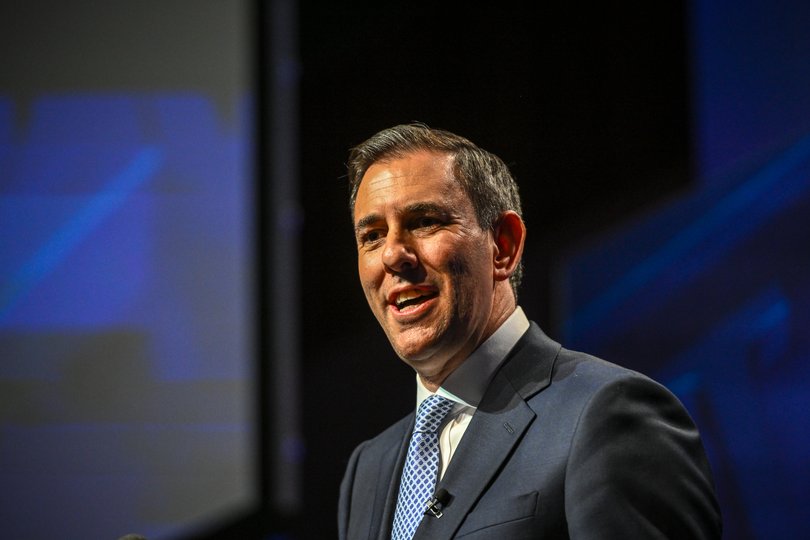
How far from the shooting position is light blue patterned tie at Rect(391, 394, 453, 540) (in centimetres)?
169

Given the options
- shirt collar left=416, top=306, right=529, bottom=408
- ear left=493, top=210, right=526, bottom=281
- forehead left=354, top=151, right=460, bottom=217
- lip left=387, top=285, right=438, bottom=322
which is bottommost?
shirt collar left=416, top=306, right=529, bottom=408

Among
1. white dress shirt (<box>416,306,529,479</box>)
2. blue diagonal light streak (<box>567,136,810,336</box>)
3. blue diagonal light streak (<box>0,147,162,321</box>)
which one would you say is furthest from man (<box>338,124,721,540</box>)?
blue diagonal light streak (<box>0,147,162,321</box>)

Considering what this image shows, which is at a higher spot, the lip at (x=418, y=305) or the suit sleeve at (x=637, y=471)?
the lip at (x=418, y=305)

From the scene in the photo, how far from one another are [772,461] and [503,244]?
167 centimetres

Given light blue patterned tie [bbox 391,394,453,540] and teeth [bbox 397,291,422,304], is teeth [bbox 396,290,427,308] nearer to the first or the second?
teeth [bbox 397,291,422,304]

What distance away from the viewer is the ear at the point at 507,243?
72.0 inches

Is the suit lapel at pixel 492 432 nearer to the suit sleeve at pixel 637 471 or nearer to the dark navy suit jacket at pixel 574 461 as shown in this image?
the dark navy suit jacket at pixel 574 461

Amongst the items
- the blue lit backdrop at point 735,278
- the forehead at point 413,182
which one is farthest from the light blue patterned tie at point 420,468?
the blue lit backdrop at point 735,278

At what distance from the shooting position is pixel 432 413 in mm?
1764

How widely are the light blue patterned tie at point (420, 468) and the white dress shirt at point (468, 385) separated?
2 centimetres

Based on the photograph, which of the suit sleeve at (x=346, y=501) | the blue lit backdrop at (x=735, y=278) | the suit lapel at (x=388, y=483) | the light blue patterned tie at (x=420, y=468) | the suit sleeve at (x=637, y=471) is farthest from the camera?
the blue lit backdrop at (x=735, y=278)

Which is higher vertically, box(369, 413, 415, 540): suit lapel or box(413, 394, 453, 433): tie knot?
box(413, 394, 453, 433): tie knot

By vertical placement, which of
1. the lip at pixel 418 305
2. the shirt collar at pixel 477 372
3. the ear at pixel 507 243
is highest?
the ear at pixel 507 243

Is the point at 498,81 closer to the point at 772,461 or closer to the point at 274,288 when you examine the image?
the point at 274,288
